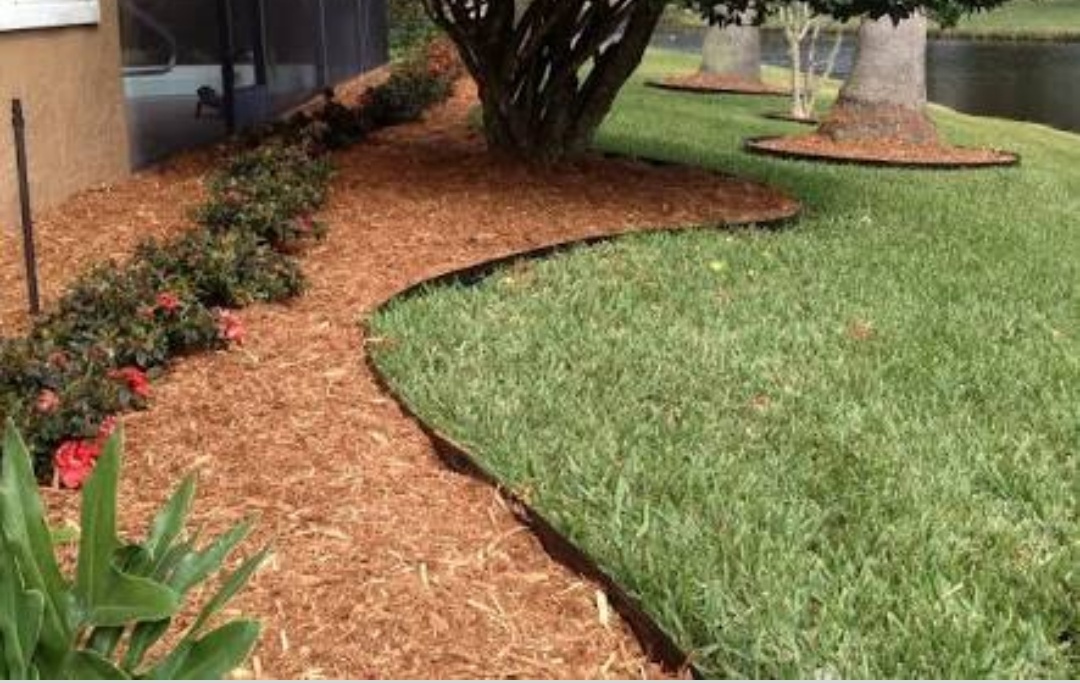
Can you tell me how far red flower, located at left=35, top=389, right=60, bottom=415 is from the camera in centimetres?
396

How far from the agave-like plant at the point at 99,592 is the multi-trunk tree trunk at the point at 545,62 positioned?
20.3 feet

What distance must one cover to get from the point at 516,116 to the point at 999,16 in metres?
49.3

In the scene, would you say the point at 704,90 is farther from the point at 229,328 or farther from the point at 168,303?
the point at 168,303

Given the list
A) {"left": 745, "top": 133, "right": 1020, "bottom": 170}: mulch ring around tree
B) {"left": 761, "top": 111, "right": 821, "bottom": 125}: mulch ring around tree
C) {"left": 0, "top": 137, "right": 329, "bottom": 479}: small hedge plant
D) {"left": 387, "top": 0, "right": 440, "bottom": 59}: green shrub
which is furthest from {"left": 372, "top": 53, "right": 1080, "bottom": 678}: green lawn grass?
{"left": 387, "top": 0, "right": 440, "bottom": 59}: green shrub

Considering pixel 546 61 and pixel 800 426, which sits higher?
pixel 546 61

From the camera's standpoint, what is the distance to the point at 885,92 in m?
12.2

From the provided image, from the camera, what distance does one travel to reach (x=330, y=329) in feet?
17.7

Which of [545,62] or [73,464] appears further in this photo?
[545,62]

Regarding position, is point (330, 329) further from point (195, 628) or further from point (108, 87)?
point (108, 87)

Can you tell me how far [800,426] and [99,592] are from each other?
2.60 m

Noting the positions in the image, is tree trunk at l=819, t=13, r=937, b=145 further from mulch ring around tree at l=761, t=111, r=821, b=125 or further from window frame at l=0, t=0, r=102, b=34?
window frame at l=0, t=0, r=102, b=34

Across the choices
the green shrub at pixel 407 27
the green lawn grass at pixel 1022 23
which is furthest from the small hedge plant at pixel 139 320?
the green lawn grass at pixel 1022 23

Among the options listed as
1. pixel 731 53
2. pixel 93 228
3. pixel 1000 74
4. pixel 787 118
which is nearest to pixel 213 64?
pixel 93 228

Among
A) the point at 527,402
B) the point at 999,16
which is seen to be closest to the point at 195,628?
the point at 527,402
